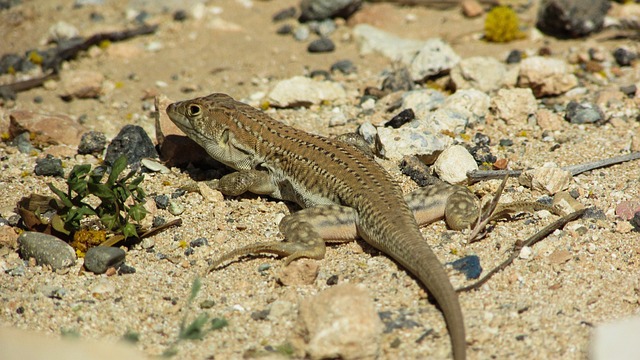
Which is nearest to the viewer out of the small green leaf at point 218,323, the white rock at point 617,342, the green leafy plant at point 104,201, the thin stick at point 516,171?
the white rock at point 617,342

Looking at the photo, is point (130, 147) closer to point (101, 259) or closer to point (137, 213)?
point (137, 213)

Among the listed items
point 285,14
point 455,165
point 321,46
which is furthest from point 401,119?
point 285,14

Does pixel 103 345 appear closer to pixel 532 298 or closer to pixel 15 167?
pixel 532 298

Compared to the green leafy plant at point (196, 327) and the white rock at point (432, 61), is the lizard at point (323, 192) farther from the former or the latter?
the white rock at point (432, 61)

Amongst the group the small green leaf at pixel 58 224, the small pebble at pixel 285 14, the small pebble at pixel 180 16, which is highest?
the small green leaf at pixel 58 224

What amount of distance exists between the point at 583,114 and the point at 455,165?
5.90 ft

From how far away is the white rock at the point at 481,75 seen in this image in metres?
7.30

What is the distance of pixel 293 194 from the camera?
19.0ft

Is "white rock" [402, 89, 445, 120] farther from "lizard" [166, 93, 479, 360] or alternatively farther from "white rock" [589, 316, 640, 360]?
"white rock" [589, 316, 640, 360]

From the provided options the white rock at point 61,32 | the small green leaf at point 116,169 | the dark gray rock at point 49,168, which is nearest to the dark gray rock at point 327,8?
the white rock at point 61,32

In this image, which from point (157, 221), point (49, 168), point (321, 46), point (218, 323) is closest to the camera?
point (218, 323)

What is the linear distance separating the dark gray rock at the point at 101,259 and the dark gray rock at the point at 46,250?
0.15m

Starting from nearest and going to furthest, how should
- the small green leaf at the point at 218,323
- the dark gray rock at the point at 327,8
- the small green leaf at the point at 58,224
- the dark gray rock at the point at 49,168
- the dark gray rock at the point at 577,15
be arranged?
the small green leaf at the point at 218,323, the small green leaf at the point at 58,224, the dark gray rock at the point at 49,168, the dark gray rock at the point at 577,15, the dark gray rock at the point at 327,8

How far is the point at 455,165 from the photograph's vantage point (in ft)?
19.1
